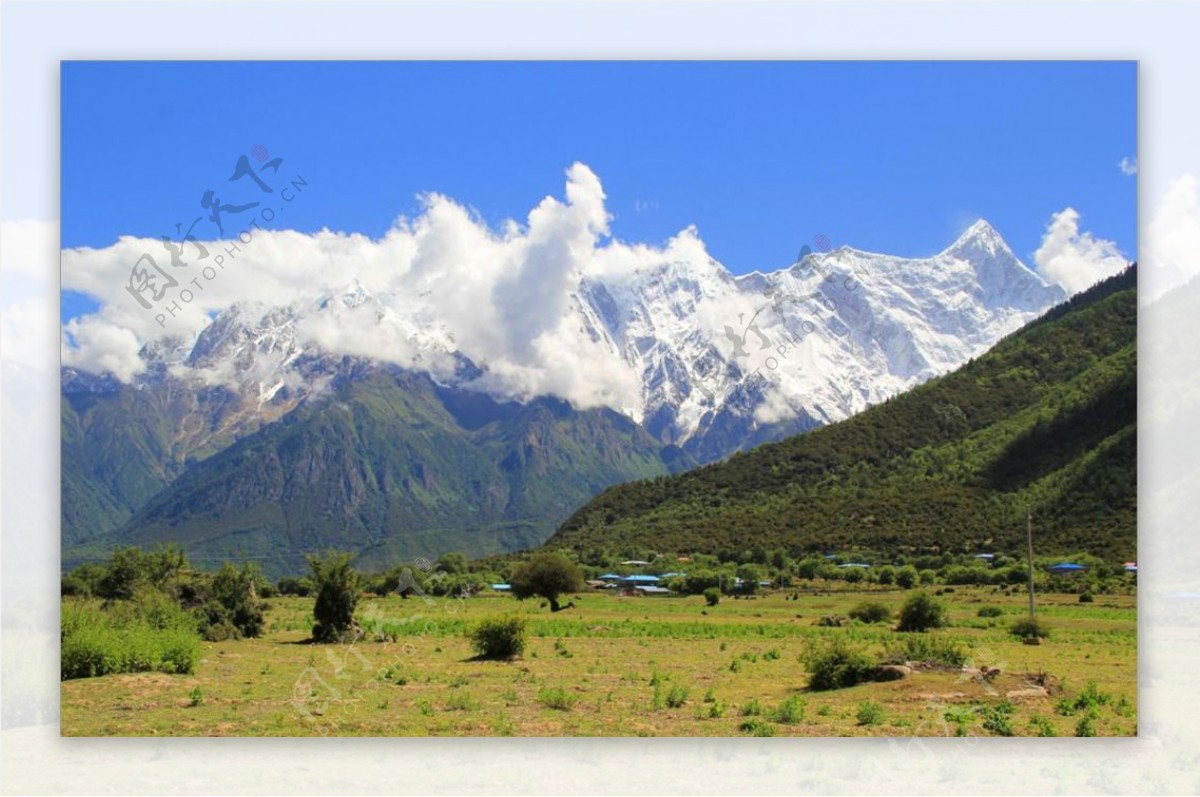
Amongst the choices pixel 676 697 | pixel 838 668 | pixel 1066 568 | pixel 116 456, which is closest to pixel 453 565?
pixel 116 456

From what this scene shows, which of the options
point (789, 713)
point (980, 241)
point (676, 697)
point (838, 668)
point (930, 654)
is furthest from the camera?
point (980, 241)

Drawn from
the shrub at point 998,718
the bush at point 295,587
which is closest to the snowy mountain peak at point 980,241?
the shrub at point 998,718

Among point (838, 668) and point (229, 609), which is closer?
point (838, 668)

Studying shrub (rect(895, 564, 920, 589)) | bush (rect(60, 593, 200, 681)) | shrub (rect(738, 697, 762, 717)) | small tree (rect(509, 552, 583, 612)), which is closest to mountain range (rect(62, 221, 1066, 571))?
bush (rect(60, 593, 200, 681))

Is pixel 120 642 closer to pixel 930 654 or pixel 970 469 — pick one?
pixel 930 654

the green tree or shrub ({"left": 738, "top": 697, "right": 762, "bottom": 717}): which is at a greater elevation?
shrub ({"left": 738, "top": 697, "right": 762, "bottom": 717})

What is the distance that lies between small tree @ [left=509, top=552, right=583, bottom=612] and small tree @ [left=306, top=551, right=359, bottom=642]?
20494 millimetres

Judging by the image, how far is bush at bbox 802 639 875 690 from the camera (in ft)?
72.3

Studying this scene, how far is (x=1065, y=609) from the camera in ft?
Answer: 125

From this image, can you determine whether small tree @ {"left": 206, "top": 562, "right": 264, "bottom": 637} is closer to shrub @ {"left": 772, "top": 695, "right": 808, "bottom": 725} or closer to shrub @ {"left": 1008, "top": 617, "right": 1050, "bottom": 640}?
shrub @ {"left": 772, "top": 695, "right": 808, "bottom": 725}

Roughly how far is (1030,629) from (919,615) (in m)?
3.46

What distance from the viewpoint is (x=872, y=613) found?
128ft

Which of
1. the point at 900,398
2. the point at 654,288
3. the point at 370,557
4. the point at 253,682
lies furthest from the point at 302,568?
the point at 253,682

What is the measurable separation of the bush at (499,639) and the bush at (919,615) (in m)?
13.0
